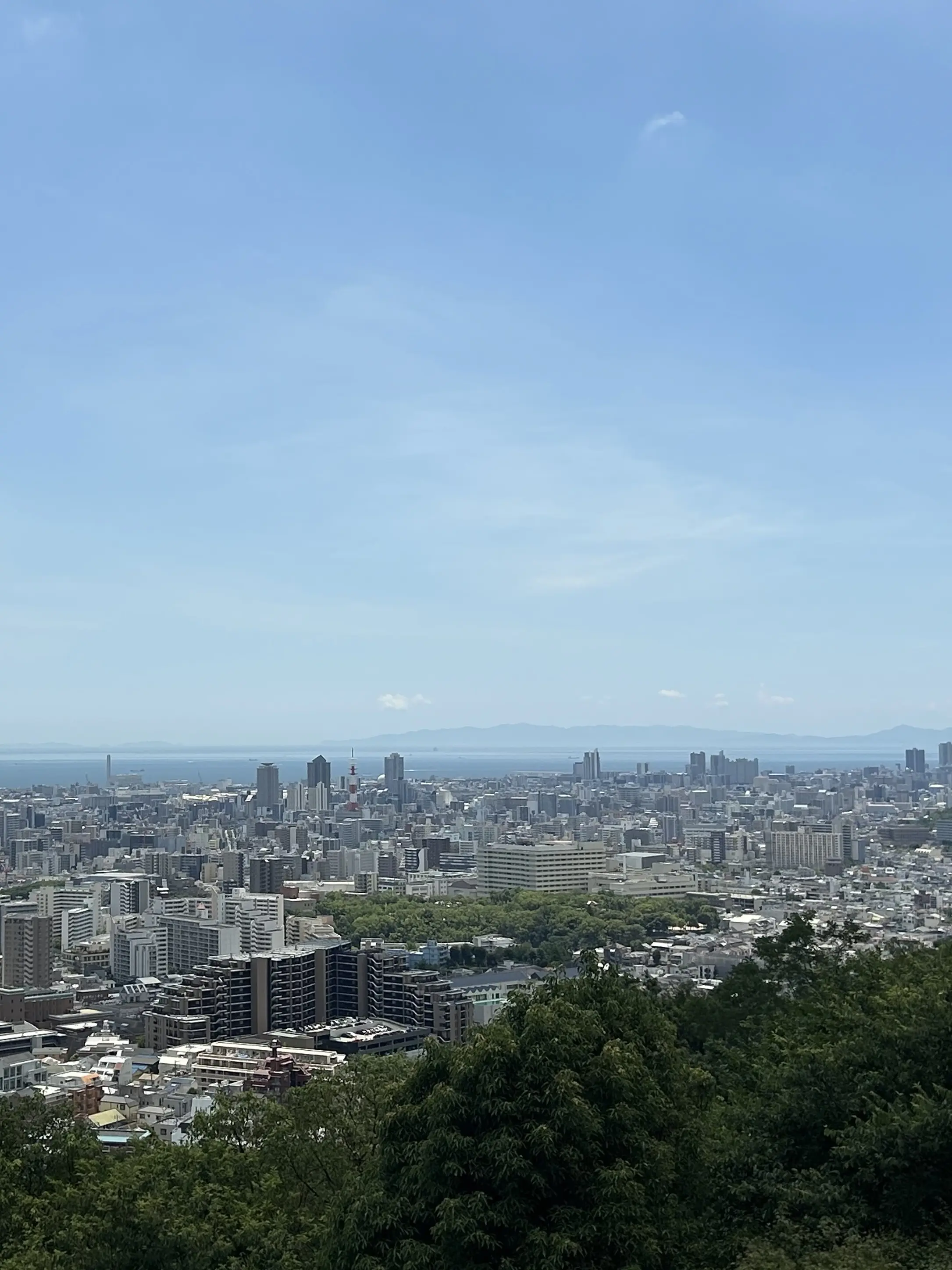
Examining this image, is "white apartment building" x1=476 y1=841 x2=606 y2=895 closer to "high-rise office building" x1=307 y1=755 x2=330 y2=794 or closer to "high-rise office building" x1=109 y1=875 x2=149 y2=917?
"high-rise office building" x1=109 y1=875 x2=149 y2=917

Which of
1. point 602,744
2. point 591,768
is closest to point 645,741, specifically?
point 602,744

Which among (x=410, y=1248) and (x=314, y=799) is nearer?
(x=410, y=1248)

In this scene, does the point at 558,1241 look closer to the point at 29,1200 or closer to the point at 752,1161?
the point at 752,1161

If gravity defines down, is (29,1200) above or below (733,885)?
above

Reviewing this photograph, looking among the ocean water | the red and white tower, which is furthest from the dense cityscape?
the ocean water

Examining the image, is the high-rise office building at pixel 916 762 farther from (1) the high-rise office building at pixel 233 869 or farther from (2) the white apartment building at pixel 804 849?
(1) the high-rise office building at pixel 233 869

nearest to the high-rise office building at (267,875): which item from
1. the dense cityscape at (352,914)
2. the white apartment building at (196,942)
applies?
the dense cityscape at (352,914)

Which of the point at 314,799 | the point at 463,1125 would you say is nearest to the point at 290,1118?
the point at 463,1125
